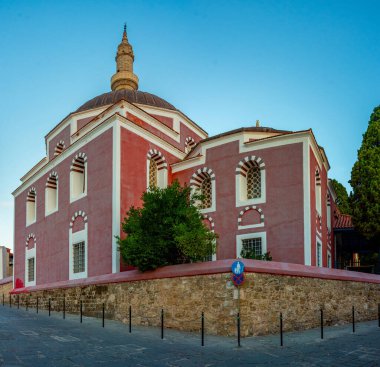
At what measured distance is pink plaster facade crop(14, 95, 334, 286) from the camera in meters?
17.1

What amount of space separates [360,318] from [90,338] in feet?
30.3

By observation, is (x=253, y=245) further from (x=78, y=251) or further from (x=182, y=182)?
(x=78, y=251)

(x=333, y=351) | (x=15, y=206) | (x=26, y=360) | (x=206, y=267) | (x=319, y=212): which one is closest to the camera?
(x=26, y=360)

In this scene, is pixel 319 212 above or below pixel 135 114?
below

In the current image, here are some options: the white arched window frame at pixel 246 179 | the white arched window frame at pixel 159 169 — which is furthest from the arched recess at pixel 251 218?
the white arched window frame at pixel 159 169

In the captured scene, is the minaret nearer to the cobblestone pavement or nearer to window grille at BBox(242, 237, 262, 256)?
window grille at BBox(242, 237, 262, 256)

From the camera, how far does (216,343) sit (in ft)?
34.7

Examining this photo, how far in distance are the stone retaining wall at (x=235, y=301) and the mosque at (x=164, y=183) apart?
A: 6.64 ft

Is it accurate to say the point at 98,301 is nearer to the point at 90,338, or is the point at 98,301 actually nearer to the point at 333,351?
the point at 90,338

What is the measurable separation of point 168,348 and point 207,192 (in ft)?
35.1

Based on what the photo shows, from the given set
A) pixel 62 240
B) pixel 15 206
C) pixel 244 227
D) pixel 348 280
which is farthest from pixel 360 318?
pixel 15 206

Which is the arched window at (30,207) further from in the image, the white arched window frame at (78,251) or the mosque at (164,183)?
the white arched window frame at (78,251)

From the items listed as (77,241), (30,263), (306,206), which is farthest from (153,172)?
(30,263)

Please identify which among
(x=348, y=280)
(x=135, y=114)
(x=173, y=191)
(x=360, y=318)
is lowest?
(x=360, y=318)
